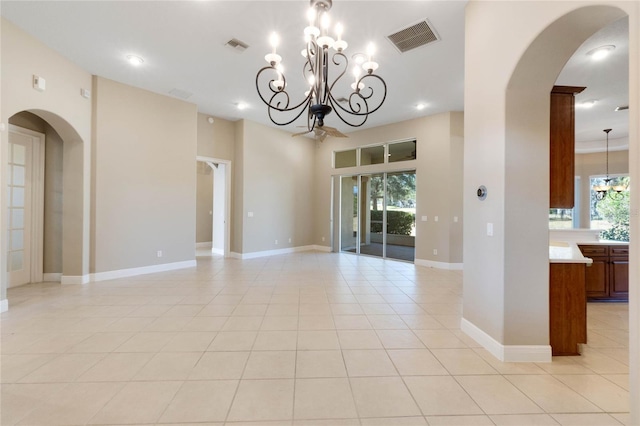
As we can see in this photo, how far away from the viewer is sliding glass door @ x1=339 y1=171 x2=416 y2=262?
7.12m

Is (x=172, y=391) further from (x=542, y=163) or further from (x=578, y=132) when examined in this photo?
(x=578, y=132)

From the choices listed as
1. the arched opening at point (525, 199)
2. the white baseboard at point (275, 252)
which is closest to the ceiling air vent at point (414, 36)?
the arched opening at point (525, 199)

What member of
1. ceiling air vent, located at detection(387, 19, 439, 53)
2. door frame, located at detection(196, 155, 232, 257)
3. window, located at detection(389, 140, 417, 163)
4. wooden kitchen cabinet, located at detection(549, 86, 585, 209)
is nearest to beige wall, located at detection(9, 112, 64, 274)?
door frame, located at detection(196, 155, 232, 257)

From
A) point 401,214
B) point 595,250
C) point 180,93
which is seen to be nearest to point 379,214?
point 401,214

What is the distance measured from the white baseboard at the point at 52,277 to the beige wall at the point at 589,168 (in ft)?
42.3

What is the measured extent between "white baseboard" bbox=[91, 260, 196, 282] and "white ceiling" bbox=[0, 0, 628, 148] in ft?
11.2

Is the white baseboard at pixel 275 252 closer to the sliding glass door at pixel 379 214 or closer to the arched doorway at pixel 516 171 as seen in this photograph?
the sliding glass door at pixel 379 214

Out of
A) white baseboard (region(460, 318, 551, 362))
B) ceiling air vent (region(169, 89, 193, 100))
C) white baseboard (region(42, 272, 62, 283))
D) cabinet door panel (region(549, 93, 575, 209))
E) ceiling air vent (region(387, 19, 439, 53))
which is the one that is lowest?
white baseboard (region(460, 318, 551, 362))

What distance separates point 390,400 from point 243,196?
19.5 feet

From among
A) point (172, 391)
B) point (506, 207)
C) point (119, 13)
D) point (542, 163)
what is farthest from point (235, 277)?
point (542, 163)

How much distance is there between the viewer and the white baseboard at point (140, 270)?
4778mm

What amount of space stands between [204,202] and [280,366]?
7.70 m

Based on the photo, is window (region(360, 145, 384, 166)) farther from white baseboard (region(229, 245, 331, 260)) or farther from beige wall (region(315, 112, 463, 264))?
white baseboard (region(229, 245, 331, 260))

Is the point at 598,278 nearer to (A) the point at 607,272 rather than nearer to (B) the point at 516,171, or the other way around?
(A) the point at 607,272
